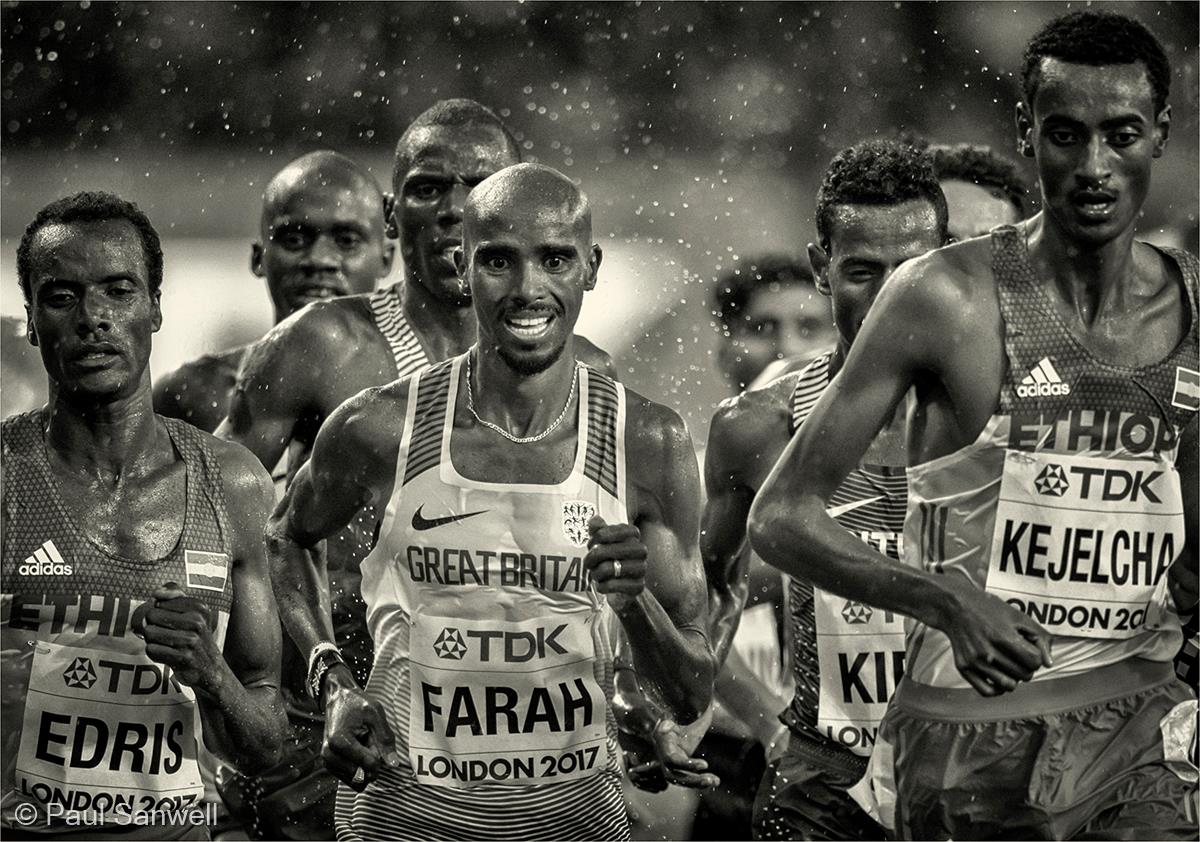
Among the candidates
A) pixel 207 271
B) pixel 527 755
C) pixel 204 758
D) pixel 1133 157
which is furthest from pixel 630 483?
pixel 207 271

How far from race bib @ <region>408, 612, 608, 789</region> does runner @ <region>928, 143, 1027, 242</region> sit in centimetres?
249

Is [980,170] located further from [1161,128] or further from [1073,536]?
[1073,536]

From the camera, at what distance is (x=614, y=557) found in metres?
3.93

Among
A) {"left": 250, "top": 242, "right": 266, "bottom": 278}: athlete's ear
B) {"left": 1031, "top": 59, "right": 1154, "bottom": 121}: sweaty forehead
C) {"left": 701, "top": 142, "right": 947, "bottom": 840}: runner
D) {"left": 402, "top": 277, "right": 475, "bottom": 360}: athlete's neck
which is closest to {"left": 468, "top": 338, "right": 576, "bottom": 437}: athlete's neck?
{"left": 701, "top": 142, "right": 947, "bottom": 840}: runner

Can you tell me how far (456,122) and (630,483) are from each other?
6.35ft

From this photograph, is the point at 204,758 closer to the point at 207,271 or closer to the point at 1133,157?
the point at 1133,157

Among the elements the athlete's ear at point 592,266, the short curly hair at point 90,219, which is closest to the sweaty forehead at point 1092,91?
the athlete's ear at point 592,266

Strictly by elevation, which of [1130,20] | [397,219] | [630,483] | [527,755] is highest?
[1130,20]

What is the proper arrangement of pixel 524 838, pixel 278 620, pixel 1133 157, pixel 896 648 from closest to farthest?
pixel 1133 157 < pixel 524 838 < pixel 278 620 < pixel 896 648

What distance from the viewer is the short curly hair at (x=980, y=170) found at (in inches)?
258

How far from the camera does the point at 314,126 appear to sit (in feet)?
35.2

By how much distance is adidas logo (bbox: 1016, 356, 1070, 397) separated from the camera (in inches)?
152

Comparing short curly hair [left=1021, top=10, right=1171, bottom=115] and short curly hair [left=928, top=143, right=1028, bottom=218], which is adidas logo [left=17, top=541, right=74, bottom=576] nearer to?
short curly hair [left=1021, top=10, right=1171, bottom=115]

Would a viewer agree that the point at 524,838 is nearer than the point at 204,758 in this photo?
Yes
